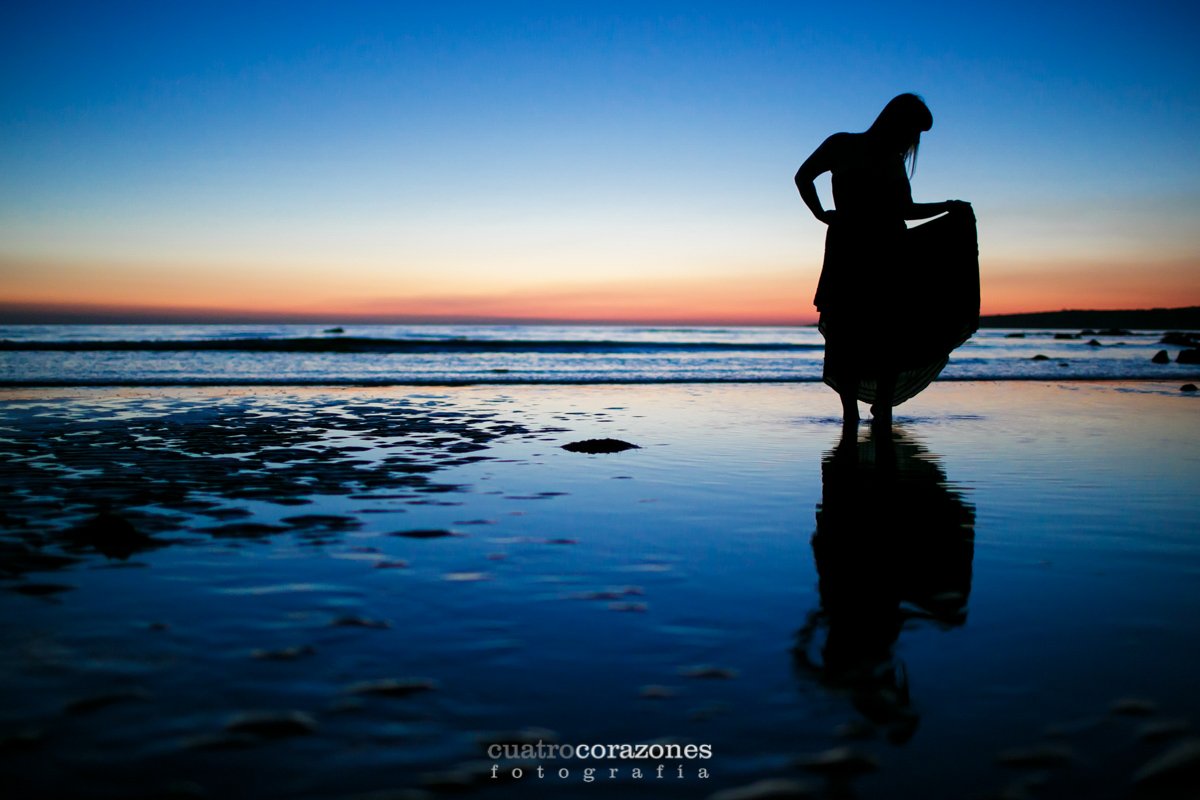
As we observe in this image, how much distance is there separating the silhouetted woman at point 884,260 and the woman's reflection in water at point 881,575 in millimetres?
776

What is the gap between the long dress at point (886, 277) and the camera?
5922 millimetres

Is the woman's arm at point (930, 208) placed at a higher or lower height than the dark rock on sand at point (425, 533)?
higher

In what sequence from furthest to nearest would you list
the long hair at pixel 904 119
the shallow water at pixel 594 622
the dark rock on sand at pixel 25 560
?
the long hair at pixel 904 119, the dark rock on sand at pixel 25 560, the shallow water at pixel 594 622

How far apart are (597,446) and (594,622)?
4.22 metres

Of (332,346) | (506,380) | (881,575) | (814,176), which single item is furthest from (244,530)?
(332,346)

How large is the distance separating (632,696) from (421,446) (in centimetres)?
534

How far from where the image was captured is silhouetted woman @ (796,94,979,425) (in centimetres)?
582

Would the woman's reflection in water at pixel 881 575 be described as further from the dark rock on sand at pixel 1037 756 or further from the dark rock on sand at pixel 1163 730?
the dark rock on sand at pixel 1163 730

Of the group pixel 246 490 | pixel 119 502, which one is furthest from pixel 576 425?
pixel 119 502

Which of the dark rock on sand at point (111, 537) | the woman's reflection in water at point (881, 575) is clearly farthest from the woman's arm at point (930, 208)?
the dark rock on sand at point (111, 537)

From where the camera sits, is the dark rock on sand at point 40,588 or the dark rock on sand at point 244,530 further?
the dark rock on sand at point 244,530

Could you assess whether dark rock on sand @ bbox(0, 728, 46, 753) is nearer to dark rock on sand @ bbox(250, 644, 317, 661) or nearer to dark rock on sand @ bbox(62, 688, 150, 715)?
dark rock on sand @ bbox(62, 688, 150, 715)

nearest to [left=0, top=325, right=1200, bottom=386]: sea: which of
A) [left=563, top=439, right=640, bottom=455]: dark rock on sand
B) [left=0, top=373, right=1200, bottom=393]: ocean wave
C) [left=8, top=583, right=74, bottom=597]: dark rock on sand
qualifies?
[left=0, top=373, right=1200, bottom=393]: ocean wave

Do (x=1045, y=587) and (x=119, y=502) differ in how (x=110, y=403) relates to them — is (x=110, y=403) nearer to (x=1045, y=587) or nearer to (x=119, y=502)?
(x=119, y=502)
